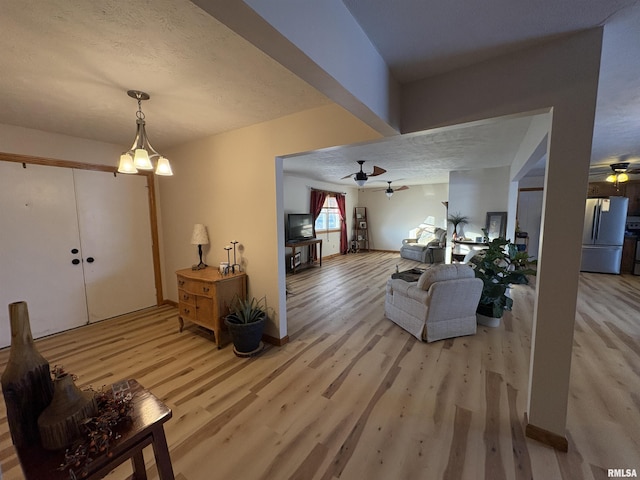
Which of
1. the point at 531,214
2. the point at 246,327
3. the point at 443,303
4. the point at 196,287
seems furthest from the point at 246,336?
the point at 531,214

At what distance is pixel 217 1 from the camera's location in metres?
0.71

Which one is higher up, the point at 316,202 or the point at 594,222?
the point at 316,202

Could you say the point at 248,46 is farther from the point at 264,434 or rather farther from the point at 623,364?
the point at 623,364

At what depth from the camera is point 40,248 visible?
2.93 metres

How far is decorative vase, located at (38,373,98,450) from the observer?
0.89 metres

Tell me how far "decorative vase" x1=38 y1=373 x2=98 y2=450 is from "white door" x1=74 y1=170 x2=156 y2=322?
312 cm

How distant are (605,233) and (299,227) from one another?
683 centimetres

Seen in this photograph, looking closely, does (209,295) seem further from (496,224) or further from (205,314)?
(496,224)

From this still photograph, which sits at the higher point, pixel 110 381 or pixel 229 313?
pixel 229 313

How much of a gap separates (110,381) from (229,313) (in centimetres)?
111

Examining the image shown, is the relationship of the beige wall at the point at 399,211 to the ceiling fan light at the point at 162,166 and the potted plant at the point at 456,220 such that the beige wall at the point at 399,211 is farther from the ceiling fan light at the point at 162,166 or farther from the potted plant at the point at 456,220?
the ceiling fan light at the point at 162,166

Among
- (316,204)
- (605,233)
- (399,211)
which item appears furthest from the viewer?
(399,211)

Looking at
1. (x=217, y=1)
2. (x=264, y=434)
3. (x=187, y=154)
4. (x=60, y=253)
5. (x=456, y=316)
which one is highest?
(x=187, y=154)

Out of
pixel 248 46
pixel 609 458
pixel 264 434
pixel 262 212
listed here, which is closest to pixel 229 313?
pixel 262 212
